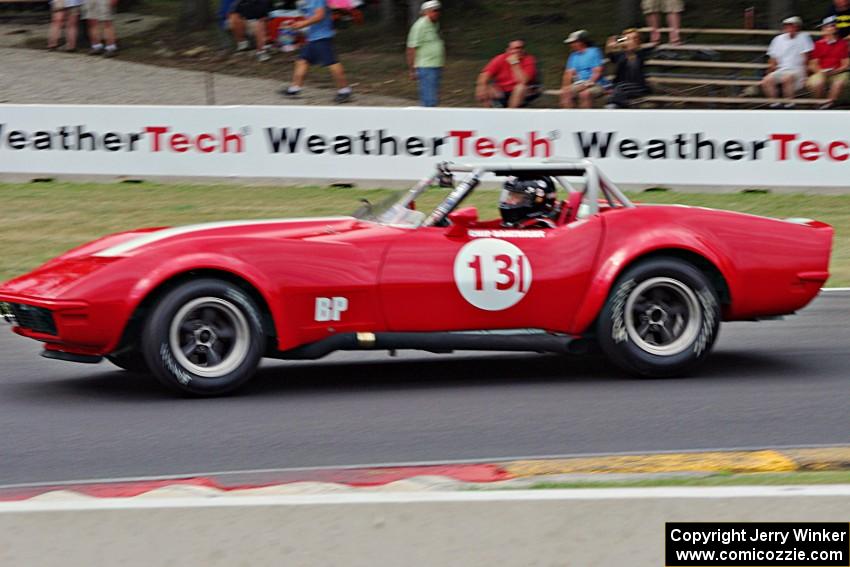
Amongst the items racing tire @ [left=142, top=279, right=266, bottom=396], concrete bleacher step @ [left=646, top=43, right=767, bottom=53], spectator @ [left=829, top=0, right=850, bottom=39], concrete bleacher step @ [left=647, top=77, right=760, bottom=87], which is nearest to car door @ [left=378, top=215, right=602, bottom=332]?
racing tire @ [left=142, top=279, right=266, bottom=396]

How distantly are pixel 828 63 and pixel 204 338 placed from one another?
12.6m

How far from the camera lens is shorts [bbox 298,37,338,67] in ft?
60.1

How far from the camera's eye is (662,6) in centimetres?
2106

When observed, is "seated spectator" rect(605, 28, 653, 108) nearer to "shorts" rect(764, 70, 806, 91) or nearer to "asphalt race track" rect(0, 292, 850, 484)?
"shorts" rect(764, 70, 806, 91)

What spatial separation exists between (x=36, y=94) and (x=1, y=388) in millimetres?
14762

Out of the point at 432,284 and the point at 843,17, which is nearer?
the point at 432,284

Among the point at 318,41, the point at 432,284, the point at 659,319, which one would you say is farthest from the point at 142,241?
the point at 318,41

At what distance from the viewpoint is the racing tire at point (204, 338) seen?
22.4 ft

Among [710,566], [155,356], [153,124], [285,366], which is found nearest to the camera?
[710,566]

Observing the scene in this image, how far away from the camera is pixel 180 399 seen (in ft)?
23.2

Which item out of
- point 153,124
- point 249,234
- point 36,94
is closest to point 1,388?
point 249,234

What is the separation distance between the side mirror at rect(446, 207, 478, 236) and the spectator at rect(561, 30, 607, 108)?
10.1 m

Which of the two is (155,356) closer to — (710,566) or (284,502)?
(284,502)

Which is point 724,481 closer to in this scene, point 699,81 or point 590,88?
point 590,88
